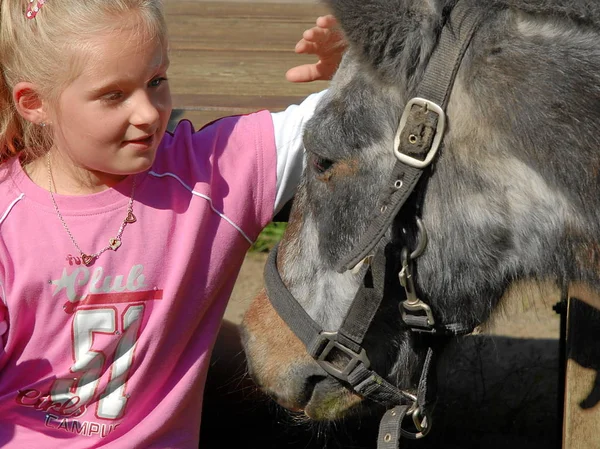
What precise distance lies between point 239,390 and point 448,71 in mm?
1926

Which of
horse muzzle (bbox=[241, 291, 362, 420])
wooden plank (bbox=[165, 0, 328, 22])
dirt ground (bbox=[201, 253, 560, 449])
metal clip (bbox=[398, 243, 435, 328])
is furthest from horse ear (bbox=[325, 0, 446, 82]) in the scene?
wooden plank (bbox=[165, 0, 328, 22])

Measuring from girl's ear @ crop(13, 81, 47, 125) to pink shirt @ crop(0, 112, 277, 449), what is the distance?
16 centimetres

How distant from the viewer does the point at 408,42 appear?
1767 millimetres

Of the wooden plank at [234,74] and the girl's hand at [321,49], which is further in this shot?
the wooden plank at [234,74]

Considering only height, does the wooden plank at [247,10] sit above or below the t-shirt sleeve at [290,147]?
below

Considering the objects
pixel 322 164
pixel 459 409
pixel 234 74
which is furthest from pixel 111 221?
pixel 459 409

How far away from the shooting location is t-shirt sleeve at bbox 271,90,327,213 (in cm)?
232

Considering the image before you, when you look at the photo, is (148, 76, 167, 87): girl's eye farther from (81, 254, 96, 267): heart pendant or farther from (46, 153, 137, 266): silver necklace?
(81, 254, 96, 267): heart pendant

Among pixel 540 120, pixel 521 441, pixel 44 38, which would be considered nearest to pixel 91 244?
pixel 44 38

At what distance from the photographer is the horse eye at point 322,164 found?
197cm

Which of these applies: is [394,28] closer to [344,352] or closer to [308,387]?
[344,352]

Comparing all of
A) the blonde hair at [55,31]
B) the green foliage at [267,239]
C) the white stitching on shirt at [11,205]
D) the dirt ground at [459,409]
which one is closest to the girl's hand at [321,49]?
the blonde hair at [55,31]

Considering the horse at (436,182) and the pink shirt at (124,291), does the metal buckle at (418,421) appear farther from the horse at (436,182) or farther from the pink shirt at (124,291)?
the pink shirt at (124,291)

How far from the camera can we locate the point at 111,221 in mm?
2209
